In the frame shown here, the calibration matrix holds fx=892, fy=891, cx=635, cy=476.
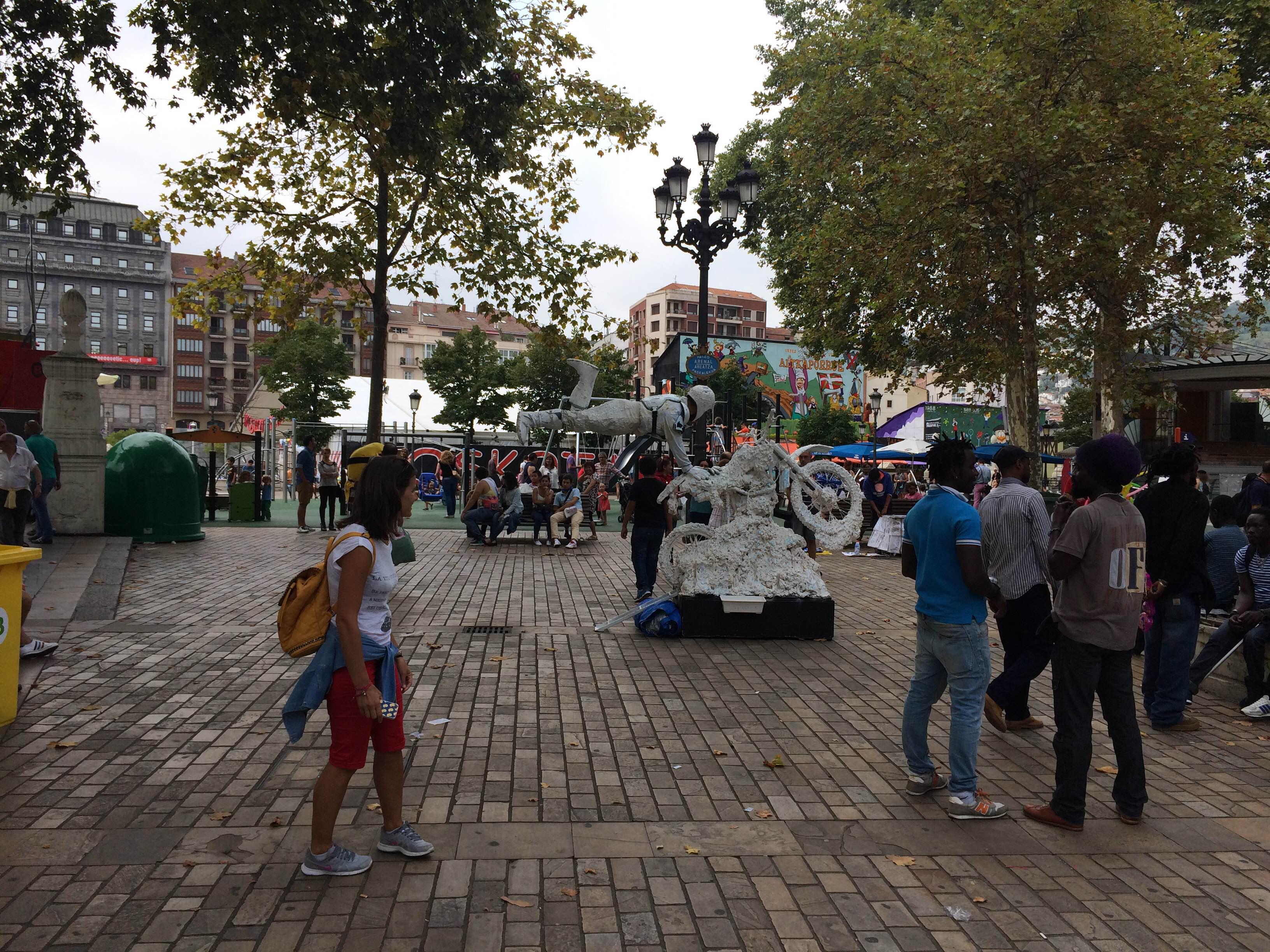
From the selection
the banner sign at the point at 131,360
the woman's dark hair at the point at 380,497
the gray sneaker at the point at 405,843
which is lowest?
the gray sneaker at the point at 405,843

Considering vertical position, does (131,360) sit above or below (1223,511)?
above

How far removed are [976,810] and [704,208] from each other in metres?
11.2

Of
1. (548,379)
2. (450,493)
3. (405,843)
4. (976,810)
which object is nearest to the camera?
(405,843)

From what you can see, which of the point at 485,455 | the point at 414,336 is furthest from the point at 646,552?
the point at 414,336

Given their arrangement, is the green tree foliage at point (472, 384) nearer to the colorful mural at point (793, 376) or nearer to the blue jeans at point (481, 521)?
the colorful mural at point (793, 376)

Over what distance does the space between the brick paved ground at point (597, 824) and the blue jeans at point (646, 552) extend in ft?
8.22

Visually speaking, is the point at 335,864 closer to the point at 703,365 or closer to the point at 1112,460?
the point at 1112,460

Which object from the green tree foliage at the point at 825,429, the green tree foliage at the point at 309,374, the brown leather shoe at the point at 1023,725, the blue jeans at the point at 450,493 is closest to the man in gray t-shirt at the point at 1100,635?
the brown leather shoe at the point at 1023,725

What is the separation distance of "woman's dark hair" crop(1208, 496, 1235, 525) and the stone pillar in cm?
1368

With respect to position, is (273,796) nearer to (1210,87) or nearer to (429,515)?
(1210,87)

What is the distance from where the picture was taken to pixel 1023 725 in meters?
5.59

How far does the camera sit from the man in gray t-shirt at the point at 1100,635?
404cm

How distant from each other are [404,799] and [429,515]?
19.0 metres

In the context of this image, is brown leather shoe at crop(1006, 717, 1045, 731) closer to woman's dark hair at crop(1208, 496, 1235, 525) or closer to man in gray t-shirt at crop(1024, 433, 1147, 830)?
man in gray t-shirt at crop(1024, 433, 1147, 830)
